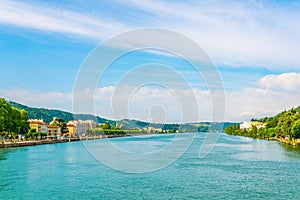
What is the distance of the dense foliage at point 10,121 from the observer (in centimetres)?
3562

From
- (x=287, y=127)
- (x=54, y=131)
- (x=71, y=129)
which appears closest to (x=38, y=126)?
(x=54, y=131)

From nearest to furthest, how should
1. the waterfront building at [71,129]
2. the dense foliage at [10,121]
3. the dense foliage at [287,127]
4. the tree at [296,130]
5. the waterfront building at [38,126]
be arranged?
the dense foliage at [10,121] → the tree at [296,130] → the dense foliage at [287,127] → the waterfront building at [38,126] → the waterfront building at [71,129]

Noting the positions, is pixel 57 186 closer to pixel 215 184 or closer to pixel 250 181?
pixel 215 184

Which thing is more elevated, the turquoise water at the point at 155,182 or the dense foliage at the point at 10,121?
the dense foliage at the point at 10,121

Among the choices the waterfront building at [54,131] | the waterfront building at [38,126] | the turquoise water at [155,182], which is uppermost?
the waterfront building at [38,126]

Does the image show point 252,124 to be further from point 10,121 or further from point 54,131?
point 10,121

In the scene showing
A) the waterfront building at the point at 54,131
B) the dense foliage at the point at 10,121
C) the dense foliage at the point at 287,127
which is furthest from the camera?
the waterfront building at the point at 54,131

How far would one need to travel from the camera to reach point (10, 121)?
37.0 m

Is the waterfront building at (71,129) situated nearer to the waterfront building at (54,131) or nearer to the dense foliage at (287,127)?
the waterfront building at (54,131)

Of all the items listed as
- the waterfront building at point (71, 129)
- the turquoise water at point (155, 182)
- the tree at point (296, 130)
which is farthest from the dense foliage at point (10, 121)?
the waterfront building at point (71, 129)

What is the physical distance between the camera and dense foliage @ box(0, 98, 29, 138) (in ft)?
117

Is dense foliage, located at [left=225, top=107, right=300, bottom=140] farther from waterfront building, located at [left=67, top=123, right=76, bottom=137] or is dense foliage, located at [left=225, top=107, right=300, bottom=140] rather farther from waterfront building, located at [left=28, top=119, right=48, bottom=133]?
waterfront building, located at [left=28, top=119, right=48, bottom=133]

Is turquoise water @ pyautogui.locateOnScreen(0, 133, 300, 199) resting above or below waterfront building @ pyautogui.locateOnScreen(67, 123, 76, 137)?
below

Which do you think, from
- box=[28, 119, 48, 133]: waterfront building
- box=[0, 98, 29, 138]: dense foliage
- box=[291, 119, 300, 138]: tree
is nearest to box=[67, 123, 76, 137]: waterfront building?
box=[28, 119, 48, 133]: waterfront building
